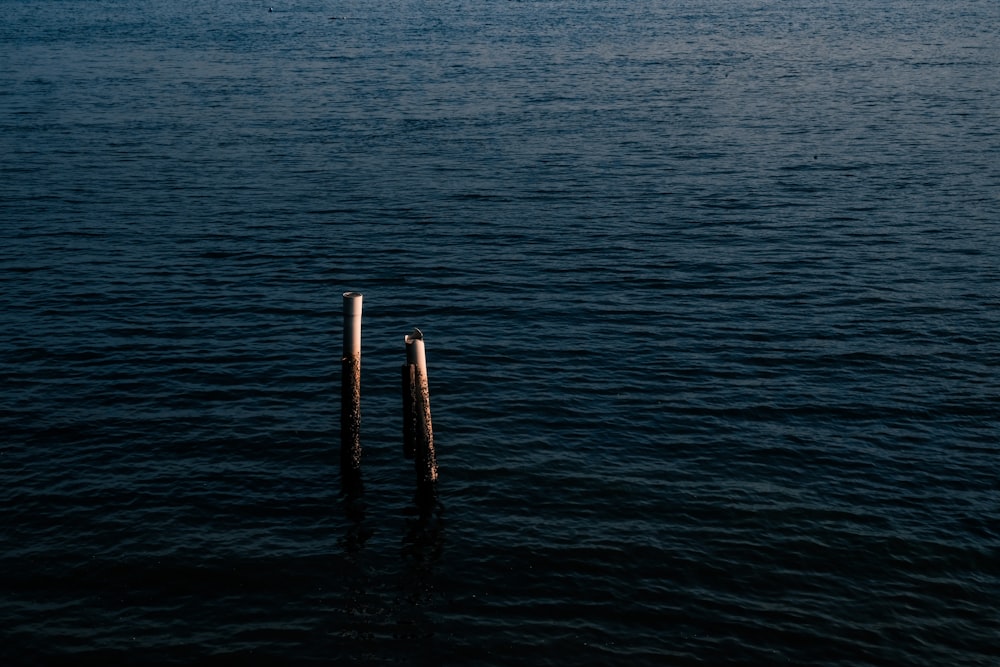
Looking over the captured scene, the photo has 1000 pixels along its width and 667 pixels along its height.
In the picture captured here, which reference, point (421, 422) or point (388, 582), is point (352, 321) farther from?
point (388, 582)

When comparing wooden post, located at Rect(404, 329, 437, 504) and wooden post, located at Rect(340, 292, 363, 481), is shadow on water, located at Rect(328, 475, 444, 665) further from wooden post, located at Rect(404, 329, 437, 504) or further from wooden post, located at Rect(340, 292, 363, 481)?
wooden post, located at Rect(340, 292, 363, 481)

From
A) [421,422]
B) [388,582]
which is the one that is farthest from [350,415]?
[388,582]

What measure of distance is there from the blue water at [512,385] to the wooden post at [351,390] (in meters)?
0.87

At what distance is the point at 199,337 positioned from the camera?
3600cm

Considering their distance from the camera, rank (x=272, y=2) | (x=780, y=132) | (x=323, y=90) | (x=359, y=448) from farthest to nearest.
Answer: (x=272, y=2), (x=323, y=90), (x=780, y=132), (x=359, y=448)

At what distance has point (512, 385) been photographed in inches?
1281

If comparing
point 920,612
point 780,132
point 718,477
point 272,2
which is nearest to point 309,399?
point 718,477

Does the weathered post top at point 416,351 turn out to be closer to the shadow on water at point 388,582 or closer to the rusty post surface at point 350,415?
the rusty post surface at point 350,415

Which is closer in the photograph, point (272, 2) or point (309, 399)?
point (309, 399)

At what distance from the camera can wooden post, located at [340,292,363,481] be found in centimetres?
2475

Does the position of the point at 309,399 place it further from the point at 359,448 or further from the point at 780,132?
the point at 780,132

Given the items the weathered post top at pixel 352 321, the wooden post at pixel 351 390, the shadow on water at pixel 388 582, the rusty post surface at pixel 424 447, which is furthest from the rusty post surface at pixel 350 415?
the rusty post surface at pixel 424 447

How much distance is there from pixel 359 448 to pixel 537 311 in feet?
43.1

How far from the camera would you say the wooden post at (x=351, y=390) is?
2475cm
